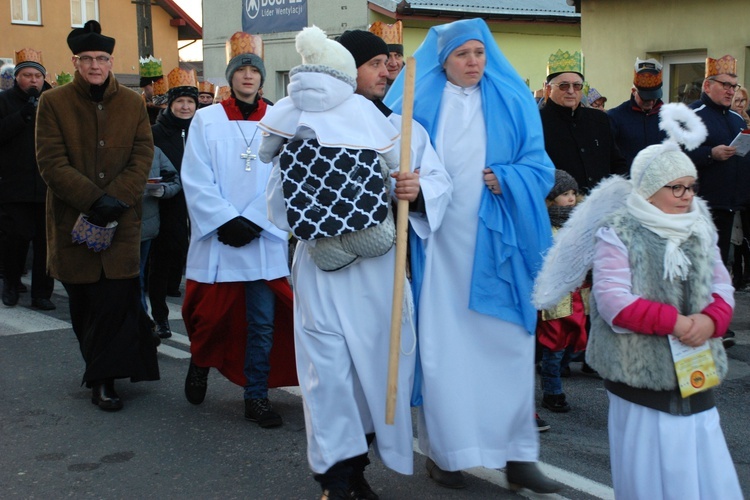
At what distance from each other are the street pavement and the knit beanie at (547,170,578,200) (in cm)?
122

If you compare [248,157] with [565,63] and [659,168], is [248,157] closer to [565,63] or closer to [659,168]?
[565,63]

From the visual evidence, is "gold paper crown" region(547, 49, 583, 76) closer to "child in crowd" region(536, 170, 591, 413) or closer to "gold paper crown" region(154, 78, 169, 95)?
"child in crowd" region(536, 170, 591, 413)

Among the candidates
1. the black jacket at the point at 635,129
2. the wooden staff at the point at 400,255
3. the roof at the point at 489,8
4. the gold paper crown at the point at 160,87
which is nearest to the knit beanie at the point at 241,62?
the wooden staff at the point at 400,255

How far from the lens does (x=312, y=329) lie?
4465 millimetres

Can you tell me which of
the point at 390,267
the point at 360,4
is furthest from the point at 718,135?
the point at 360,4

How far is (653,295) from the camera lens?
3.75 meters

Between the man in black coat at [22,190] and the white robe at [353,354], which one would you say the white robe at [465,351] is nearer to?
the white robe at [353,354]

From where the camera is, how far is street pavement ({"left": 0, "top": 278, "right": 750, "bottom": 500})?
4.79 meters

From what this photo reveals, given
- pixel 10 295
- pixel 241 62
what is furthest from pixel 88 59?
pixel 10 295

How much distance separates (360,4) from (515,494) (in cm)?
2015

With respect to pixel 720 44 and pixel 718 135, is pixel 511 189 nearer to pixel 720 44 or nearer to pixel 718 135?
pixel 718 135

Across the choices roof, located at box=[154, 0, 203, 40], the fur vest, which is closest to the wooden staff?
the fur vest

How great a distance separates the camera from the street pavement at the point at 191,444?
4.79 meters

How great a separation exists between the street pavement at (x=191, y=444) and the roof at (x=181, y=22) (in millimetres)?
33125
